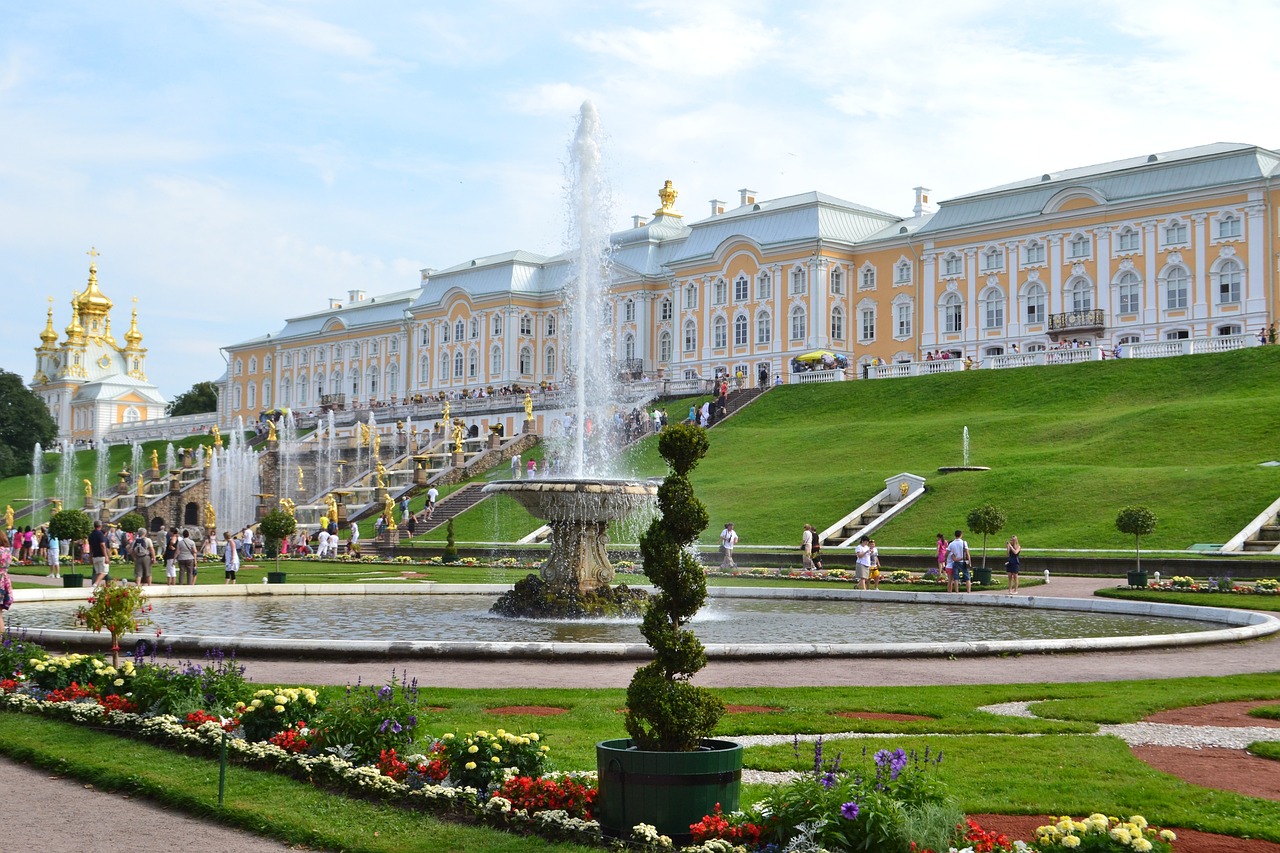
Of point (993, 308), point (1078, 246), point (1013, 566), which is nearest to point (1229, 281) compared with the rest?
point (1078, 246)

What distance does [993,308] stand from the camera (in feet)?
204

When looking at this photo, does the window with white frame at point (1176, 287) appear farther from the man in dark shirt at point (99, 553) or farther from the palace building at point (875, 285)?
the man in dark shirt at point (99, 553)

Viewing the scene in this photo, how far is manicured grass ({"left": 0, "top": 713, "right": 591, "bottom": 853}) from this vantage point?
682cm

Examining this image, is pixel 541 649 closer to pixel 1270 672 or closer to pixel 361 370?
pixel 1270 672

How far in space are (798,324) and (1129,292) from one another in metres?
17.0

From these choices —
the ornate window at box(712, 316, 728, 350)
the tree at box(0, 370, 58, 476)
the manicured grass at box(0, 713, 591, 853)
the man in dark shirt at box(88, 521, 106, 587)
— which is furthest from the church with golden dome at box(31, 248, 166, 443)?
the manicured grass at box(0, 713, 591, 853)

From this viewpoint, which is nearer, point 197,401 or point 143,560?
point 143,560

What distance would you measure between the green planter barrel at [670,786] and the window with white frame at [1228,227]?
53.7 metres

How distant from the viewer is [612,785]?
6586 mm

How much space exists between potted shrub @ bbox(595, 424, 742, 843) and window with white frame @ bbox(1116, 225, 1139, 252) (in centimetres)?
5461

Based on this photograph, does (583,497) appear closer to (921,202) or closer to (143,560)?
(143,560)

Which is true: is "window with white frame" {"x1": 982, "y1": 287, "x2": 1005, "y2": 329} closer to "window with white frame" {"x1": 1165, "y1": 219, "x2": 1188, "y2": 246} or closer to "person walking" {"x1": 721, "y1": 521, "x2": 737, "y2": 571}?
"window with white frame" {"x1": 1165, "y1": 219, "x2": 1188, "y2": 246}

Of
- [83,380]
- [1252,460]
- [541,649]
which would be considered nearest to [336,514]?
[1252,460]

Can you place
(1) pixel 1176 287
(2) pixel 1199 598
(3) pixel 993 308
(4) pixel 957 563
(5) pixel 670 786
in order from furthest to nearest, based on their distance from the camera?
(3) pixel 993 308
(1) pixel 1176 287
(4) pixel 957 563
(2) pixel 1199 598
(5) pixel 670 786
